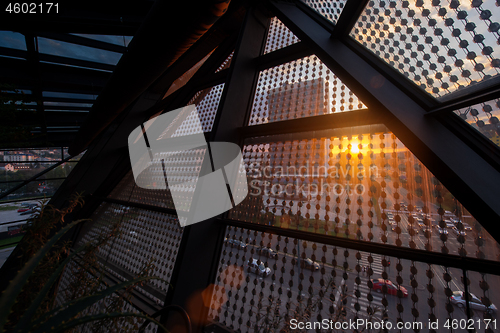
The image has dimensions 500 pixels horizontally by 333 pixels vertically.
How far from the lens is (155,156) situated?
3760 millimetres

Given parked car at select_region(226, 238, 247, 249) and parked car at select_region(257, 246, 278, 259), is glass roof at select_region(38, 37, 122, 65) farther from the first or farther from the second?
parked car at select_region(257, 246, 278, 259)

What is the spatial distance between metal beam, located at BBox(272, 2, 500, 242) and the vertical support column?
1042mm

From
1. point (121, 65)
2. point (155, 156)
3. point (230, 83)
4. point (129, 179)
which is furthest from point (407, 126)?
point (129, 179)

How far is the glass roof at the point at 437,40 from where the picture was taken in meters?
0.92

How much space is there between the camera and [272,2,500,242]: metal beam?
83cm

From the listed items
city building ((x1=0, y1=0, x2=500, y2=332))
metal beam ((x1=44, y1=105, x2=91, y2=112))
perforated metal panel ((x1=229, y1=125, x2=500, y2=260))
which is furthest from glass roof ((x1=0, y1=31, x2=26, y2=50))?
perforated metal panel ((x1=229, y1=125, x2=500, y2=260))

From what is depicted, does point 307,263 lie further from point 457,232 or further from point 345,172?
point 457,232

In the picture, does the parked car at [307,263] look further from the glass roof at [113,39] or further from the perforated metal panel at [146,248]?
the glass roof at [113,39]

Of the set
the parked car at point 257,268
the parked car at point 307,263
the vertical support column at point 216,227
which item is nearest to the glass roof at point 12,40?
the vertical support column at point 216,227

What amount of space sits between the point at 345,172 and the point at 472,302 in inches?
36.8

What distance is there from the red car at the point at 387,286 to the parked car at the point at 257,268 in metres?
0.78

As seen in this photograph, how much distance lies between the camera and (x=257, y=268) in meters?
1.78

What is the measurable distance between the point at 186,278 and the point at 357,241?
1433mm

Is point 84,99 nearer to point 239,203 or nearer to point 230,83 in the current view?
point 230,83
